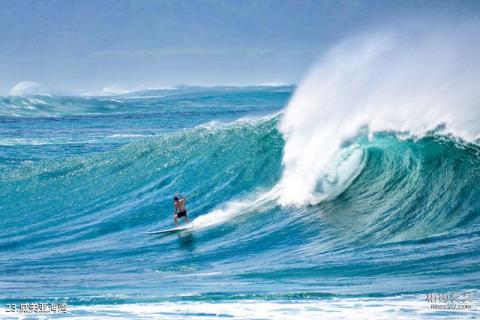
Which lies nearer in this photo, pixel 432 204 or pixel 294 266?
pixel 294 266

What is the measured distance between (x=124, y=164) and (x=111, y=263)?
758cm

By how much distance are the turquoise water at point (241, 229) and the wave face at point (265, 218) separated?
32mm

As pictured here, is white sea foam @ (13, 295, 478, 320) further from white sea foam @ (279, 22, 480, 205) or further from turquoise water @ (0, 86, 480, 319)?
white sea foam @ (279, 22, 480, 205)

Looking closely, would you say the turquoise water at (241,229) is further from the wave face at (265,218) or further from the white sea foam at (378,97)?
the white sea foam at (378,97)

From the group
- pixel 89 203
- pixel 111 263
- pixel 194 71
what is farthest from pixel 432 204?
pixel 194 71

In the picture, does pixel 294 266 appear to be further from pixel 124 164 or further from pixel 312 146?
pixel 124 164

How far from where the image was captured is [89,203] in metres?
17.6

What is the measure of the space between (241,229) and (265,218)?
21.1 inches

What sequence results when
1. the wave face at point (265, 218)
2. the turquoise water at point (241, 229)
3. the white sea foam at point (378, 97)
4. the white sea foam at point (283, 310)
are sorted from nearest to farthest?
1. the white sea foam at point (283, 310)
2. the turquoise water at point (241, 229)
3. the wave face at point (265, 218)
4. the white sea foam at point (378, 97)

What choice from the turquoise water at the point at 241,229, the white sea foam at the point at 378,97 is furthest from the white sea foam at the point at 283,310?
the white sea foam at the point at 378,97

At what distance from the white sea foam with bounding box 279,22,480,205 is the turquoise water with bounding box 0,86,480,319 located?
213 millimetres

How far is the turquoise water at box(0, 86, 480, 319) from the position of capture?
32.9ft

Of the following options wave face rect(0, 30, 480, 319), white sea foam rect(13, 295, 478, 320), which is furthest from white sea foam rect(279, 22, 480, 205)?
white sea foam rect(13, 295, 478, 320)

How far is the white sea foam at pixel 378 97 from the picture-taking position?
49.1 feet
